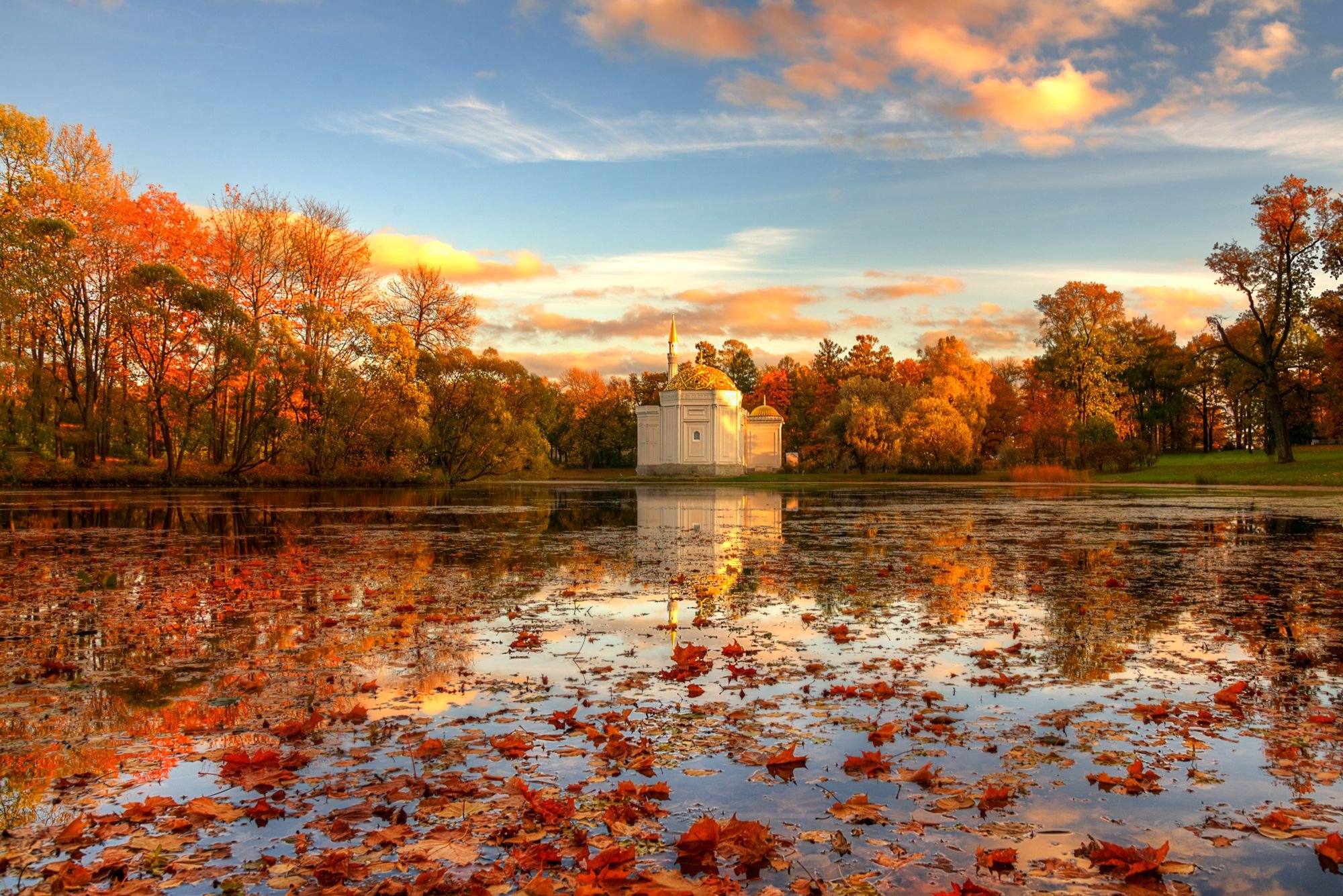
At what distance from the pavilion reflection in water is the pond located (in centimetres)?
24

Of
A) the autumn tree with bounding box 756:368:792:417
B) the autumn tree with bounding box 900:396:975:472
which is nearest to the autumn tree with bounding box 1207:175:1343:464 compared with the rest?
the autumn tree with bounding box 900:396:975:472

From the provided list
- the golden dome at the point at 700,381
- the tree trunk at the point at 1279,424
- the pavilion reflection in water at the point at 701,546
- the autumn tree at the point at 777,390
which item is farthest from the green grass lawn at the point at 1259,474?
the autumn tree at the point at 777,390

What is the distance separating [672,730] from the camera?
4.69 m

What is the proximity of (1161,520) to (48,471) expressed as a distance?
43188 mm

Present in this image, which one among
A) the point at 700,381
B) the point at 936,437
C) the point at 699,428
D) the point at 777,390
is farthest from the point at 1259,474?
the point at 777,390

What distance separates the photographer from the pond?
315 cm

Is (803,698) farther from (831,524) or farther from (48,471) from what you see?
(48,471)

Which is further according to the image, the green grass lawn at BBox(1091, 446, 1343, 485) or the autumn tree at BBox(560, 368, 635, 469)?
the autumn tree at BBox(560, 368, 635, 469)

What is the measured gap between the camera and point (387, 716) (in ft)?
16.4

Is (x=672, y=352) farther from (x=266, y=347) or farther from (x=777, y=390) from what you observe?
(x=266, y=347)

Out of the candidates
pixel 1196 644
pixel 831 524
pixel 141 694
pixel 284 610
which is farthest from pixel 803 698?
pixel 831 524

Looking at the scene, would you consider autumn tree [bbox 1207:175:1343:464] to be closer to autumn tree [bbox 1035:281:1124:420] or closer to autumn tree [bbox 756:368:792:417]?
autumn tree [bbox 1035:281:1124:420]

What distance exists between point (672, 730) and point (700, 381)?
81.6 m

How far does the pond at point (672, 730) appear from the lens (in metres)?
3.15
